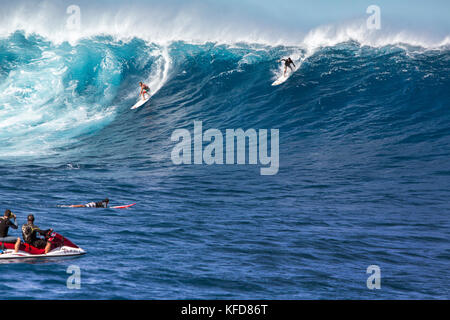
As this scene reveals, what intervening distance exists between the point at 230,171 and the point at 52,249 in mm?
10590

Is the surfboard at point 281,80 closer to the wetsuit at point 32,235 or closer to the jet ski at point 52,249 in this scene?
the jet ski at point 52,249

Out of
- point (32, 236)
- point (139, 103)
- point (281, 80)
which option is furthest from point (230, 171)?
point (139, 103)

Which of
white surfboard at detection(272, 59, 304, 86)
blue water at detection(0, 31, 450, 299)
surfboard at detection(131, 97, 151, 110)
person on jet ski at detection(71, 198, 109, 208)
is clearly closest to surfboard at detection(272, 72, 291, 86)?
white surfboard at detection(272, 59, 304, 86)

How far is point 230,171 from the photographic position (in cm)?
2180

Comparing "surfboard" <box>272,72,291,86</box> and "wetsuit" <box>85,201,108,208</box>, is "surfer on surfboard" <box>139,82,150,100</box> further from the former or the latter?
"wetsuit" <box>85,201,108,208</box>

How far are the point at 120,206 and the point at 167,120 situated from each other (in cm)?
1378

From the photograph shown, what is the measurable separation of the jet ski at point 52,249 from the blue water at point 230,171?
0.26 m

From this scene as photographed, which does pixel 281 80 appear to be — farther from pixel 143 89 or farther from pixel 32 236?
pixel 32 236

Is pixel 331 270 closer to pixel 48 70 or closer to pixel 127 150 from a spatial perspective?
pixel 127 150

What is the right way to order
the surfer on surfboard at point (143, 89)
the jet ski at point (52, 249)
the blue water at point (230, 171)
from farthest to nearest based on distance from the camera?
the surfer on surfboard at point (143, 89) → the jet ski at point (52, 249) → the blue water at point (230, 171)

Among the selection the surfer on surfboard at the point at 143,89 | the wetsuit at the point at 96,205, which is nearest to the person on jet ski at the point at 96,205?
the wetsuit at the point at 96,205

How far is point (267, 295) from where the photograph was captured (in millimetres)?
10352

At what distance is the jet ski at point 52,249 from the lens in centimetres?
1195

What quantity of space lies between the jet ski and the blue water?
258mm
